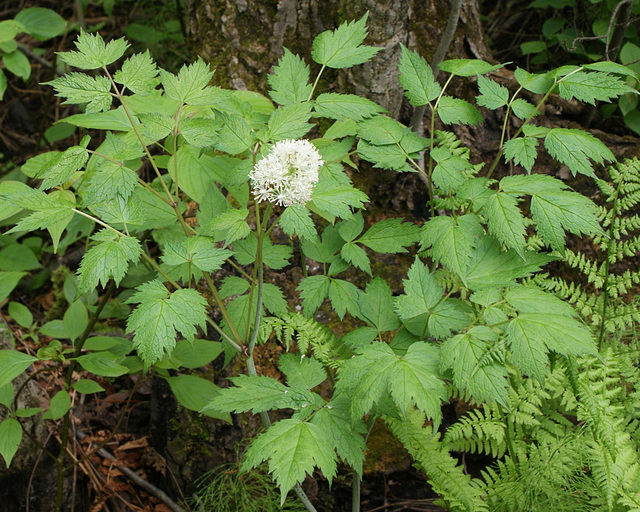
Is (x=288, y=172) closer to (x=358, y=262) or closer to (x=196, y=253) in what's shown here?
(x=196, y=253)

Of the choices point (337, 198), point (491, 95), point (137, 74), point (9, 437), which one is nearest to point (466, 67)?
point (491, 95)

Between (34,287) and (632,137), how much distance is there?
3657mm

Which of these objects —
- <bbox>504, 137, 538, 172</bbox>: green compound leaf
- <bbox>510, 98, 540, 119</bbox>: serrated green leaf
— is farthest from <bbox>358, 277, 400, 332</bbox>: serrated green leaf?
<bbox>510, 98, 540, 119</bbox>: serrated green leaf

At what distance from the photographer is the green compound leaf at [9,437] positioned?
194 centimetres

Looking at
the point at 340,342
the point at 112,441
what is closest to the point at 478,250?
the point at 340,342

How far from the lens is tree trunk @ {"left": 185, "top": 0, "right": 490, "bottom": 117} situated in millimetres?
2277

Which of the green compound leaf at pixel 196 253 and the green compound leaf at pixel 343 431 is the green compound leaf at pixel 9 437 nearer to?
the green compound leaf at pixel 196 253

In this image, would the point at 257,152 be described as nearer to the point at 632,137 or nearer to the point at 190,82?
the point at 190,82

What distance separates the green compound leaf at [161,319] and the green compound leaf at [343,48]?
87 centimetres

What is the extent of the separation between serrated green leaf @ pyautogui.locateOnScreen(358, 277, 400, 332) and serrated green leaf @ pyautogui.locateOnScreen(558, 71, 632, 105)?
790 millimetres

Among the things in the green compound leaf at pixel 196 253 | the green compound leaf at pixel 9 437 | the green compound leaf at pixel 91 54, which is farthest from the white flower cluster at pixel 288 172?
the green compound leaf at pixel 9 437

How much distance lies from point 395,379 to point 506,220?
1.74 feet

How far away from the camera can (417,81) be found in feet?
5.65

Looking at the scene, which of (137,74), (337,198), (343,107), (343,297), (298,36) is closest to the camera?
(337,198)
